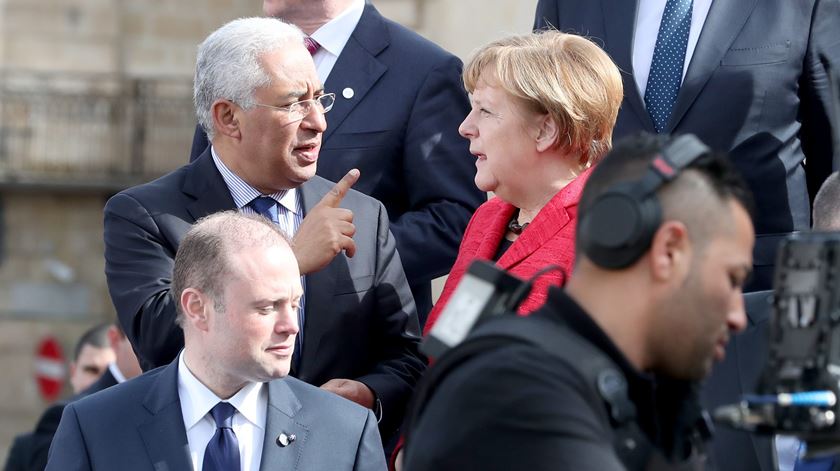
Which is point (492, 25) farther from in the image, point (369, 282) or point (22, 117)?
point (22, 117)

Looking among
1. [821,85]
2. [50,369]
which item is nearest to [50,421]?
[821,85]

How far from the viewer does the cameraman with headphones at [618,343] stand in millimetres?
2670

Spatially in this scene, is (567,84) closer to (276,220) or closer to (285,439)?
(276,220)

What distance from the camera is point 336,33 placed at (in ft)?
17.3

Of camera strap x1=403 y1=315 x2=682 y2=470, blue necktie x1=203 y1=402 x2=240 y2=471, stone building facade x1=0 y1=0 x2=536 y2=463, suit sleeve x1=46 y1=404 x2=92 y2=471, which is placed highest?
camera strap x1=403 y1=315 x2=682 y2=470

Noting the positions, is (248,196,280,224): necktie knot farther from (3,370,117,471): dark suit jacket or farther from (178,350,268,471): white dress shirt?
(3,370,117,471): dark suit jacket

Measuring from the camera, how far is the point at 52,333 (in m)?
18.5

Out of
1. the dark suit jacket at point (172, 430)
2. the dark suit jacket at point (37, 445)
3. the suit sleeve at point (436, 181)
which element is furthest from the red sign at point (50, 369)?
the dark suit jacket at point (172, 430)

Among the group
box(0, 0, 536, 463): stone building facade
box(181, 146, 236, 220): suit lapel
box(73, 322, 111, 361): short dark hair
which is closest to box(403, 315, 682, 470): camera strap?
box(181, 146, 236, 220): suit lapel

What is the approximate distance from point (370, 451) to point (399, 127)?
1.20 m

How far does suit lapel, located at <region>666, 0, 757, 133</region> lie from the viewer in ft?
15.9

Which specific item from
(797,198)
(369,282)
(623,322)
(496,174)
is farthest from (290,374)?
(623,322)

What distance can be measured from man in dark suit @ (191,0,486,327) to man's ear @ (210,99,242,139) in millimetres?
504

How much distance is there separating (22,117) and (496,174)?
15.2m
